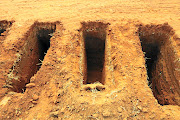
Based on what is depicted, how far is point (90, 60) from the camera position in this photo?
203 inches

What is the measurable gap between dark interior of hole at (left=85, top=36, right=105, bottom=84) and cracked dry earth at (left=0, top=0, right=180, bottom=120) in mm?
37

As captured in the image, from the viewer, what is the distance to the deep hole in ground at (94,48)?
418 centimetres

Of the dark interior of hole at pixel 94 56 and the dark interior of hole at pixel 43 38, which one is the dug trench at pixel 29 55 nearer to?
the dark interior of hole at pixel 43 38

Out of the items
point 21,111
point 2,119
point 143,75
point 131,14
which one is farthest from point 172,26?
point 2,119

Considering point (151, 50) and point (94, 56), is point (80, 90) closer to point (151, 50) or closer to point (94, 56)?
point (94, 56)

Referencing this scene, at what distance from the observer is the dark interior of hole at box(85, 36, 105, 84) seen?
4.50 m

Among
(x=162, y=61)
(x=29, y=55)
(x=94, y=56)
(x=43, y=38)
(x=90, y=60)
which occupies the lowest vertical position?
(x=90, y=60)

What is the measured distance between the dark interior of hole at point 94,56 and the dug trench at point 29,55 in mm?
1450

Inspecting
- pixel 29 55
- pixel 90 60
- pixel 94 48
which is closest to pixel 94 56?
pixel 90 60

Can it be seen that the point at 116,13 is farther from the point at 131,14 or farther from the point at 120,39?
the point at 120,39

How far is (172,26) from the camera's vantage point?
383 cm

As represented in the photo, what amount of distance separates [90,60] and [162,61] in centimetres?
266

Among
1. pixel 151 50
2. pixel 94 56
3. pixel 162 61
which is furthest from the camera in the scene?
pixel 94 56

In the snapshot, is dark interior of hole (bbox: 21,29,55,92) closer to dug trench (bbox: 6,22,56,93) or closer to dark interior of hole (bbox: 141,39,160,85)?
dug trench (bbox: 6,22,56,93)
